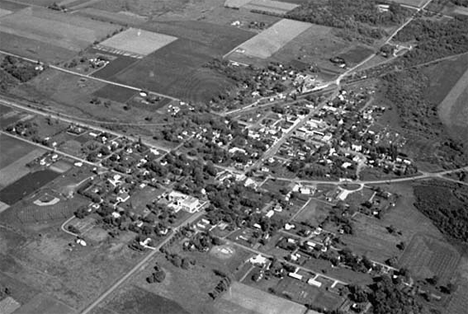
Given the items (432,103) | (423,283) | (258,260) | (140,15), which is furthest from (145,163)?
(140,15)

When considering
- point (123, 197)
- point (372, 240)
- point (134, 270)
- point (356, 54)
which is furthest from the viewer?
point (356, 54)

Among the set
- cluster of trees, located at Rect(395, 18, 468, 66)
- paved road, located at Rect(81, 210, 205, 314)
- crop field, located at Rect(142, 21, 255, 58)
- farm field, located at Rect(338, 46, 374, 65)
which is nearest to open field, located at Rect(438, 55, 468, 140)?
cluster of trees, located at Rect(395, 18, 468, 66)

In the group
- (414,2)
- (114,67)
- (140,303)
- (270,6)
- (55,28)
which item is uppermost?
(55,28)

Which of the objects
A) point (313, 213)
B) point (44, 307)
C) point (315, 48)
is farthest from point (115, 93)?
point (44, 307)

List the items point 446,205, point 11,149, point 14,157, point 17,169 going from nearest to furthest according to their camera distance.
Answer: point 446,205 → point 17,169 → point 14,157 → point 11,149

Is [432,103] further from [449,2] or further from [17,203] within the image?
[17,203]

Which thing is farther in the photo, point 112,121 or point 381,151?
point 112,121

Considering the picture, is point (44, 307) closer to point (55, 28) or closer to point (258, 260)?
point (258, 260)
